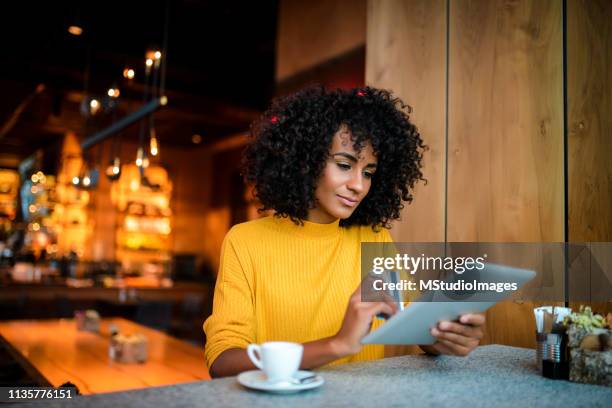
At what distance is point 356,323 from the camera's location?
1081 mm

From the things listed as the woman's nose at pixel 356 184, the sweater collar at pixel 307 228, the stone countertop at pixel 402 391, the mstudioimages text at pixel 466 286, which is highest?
the woman's nose at pixel 356 184

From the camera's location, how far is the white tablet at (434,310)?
1058 millimetres

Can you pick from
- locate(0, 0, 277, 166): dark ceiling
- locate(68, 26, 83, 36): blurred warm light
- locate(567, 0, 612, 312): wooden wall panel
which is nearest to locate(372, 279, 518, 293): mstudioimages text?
locate(567, 0, 612, 312): wooden wall panel

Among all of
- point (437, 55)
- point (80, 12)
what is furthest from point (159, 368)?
point (80, 12)

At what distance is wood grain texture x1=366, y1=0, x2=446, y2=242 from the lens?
227cm

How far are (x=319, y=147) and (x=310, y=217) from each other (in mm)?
224

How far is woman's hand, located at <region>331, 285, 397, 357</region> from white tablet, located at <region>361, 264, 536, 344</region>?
0.02m

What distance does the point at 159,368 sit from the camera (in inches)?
123

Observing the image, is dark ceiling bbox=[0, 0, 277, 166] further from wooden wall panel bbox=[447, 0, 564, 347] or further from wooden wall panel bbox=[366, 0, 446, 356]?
wooden wall panel bbox=[447, 0, 564, 347]

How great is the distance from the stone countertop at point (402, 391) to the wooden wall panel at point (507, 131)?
0.66 metres

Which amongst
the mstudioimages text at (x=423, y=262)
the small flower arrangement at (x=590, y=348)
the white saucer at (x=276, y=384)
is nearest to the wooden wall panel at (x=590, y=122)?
the mstudioimages text at (x=423, y=262)

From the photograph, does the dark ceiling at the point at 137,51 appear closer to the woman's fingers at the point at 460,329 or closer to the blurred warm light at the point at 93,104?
the blurred warm light at the point at 93,104

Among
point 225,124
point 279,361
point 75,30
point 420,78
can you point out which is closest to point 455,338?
point 279,361

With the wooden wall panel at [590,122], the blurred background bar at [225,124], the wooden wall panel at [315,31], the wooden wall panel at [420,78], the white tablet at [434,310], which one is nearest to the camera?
the white tablet at [434,310]
